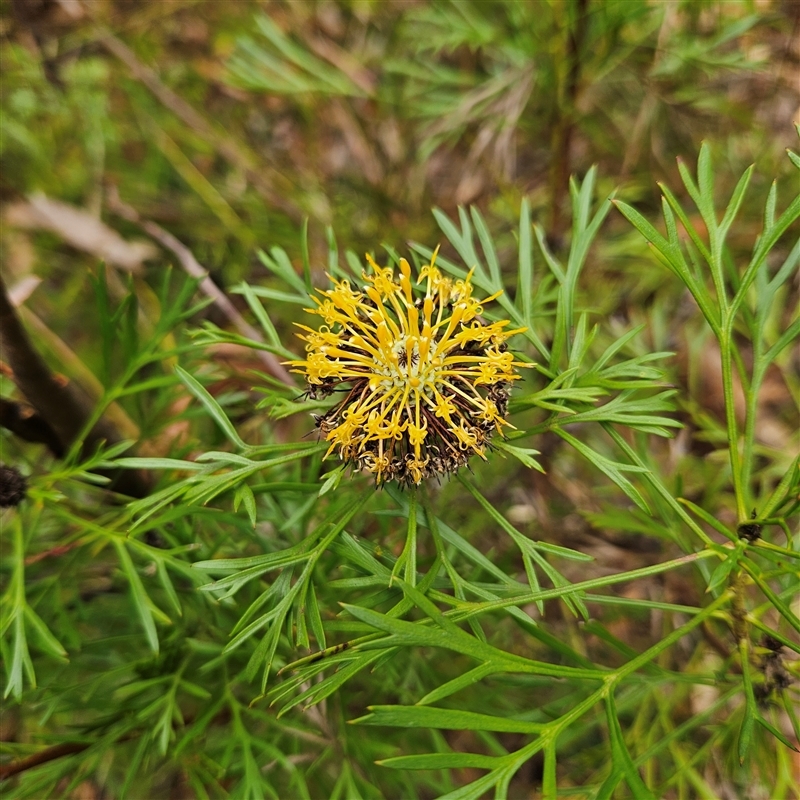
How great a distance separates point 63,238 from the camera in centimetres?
232

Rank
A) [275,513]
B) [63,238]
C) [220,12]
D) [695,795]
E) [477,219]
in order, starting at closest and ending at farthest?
[477,219]
[275,513]
[695,795]
[63,238]
[220,12]

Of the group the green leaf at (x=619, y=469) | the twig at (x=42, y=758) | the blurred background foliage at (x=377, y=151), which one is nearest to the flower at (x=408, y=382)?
the green leaf at (x=619, y=469)

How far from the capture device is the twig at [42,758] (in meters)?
1.10

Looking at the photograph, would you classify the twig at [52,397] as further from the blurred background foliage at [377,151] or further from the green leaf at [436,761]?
the green leaf at [436,761]

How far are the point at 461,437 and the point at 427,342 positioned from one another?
135 mm

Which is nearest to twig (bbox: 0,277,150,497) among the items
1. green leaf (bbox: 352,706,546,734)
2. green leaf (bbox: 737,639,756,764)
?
green leaf (bbox: 352,706,546,734)

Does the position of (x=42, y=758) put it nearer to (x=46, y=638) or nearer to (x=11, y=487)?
(x=46, y=638)

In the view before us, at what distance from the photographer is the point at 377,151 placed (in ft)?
8.54

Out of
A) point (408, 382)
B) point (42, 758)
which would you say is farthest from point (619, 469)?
point (42, 758)

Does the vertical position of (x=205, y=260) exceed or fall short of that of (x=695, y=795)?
it exceeds it

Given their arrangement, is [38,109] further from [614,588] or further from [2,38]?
[614,588]

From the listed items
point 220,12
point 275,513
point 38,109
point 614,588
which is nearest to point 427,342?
point 275,513

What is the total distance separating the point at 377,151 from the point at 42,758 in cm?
222

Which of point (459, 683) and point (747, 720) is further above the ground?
point (459, 683)
